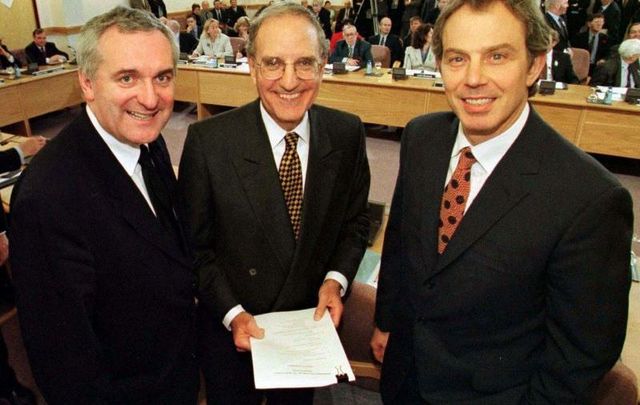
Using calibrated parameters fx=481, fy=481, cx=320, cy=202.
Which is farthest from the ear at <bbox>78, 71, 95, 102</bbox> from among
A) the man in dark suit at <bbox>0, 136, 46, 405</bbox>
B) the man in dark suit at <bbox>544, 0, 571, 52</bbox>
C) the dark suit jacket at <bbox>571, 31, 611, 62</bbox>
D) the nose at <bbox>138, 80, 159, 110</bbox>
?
the dark suit jacket at <bbox>571, 31, 611, 62</bbox>

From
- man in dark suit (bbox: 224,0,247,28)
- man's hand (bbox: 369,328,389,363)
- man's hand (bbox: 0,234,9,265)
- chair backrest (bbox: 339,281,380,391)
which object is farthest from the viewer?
man in dark suit (bbox: 224,0,247,28)

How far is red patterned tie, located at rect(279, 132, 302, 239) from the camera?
1505 mm

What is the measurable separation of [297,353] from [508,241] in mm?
651

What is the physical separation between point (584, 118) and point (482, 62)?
419 cm

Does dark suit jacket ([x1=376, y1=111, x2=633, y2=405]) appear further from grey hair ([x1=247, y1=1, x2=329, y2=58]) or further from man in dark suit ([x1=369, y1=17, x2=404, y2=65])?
man in dark suit ([x1=369, y1=17, x2=404, y2=65])

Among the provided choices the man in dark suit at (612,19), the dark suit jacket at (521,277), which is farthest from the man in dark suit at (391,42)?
the dark suit jacket at (521,277)

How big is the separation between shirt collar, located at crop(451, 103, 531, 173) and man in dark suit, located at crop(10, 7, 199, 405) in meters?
0.84

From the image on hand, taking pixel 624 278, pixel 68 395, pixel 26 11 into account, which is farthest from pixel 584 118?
pixel 26 11

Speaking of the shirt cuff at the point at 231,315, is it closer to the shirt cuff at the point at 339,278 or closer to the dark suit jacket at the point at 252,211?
the dark suit jacket at the point at 252,211

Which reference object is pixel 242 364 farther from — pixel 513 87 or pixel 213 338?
pixel 513 87

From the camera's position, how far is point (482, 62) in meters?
1.06

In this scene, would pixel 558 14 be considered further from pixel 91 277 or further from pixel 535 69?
pixel 91 277

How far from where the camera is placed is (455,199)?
1.23 metres

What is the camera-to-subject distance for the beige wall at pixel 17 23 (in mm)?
7684
